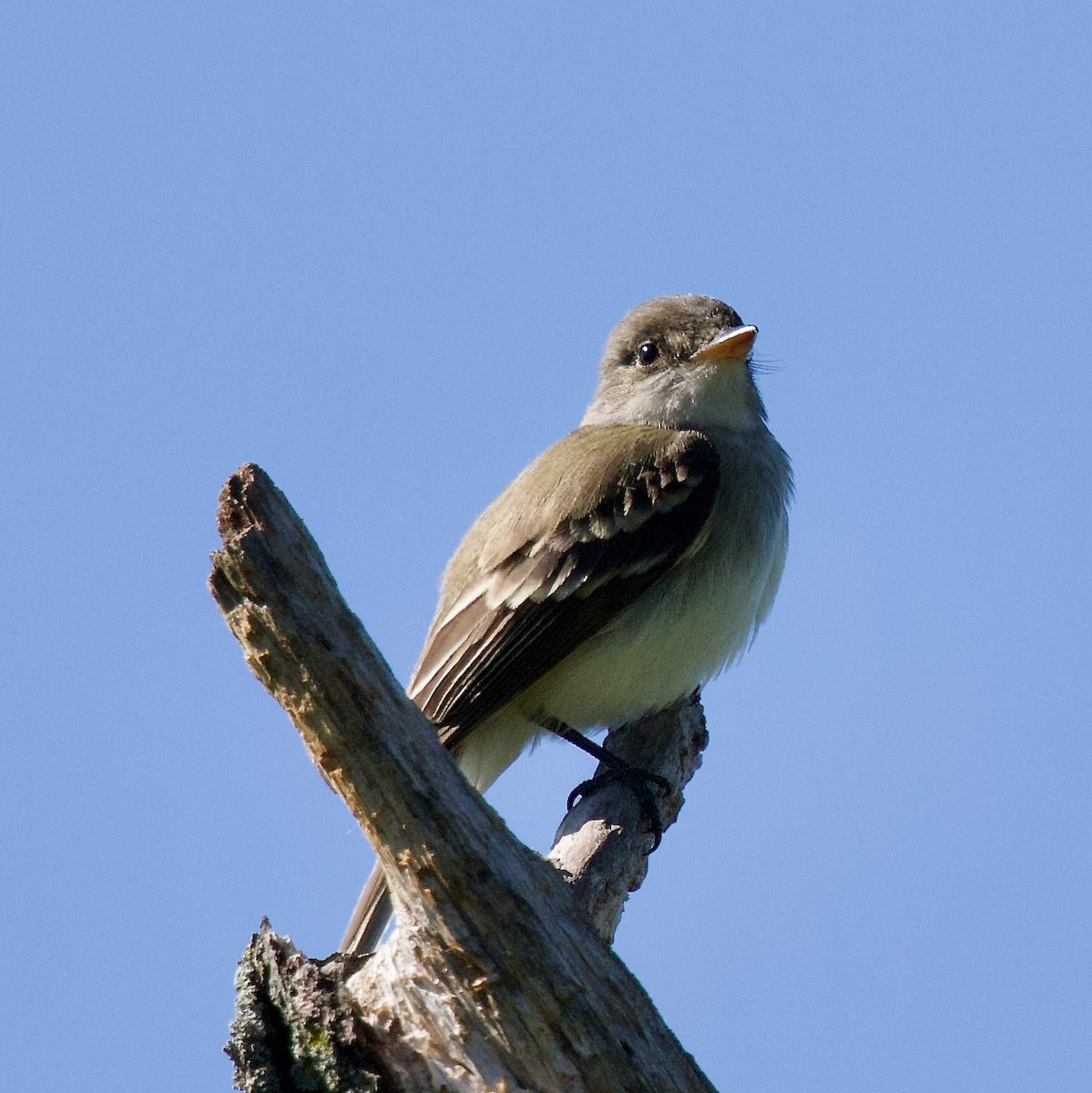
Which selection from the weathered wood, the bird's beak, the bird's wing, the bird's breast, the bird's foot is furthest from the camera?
the bird's beak

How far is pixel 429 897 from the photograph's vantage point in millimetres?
3797

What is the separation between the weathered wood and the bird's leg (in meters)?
1.58

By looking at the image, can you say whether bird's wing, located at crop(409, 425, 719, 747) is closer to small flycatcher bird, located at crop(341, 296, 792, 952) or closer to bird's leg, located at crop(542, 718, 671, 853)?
small flycatcher bird, located at crop(341, 296, 792, 952)

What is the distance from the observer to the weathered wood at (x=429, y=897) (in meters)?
3.63

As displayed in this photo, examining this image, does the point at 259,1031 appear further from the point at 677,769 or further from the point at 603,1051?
the point at 677,769

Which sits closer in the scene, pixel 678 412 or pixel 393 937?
pixel 393 937

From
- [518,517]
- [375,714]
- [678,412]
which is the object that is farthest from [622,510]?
[375,714]

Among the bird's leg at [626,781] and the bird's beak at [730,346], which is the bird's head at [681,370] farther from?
the bird's leg at [626,781]

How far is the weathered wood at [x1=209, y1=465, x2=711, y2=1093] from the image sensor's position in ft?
11.9

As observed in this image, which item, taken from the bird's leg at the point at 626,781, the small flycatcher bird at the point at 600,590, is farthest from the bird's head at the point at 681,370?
the bird's leg at the point at 626,781

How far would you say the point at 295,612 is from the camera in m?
3.62

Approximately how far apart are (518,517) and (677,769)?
123cm

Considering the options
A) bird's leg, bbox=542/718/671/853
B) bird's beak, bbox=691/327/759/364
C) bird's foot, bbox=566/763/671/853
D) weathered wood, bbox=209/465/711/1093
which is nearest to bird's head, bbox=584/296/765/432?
bird's beak, bbox=691/327/759/364

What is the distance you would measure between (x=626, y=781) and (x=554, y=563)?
919mm
